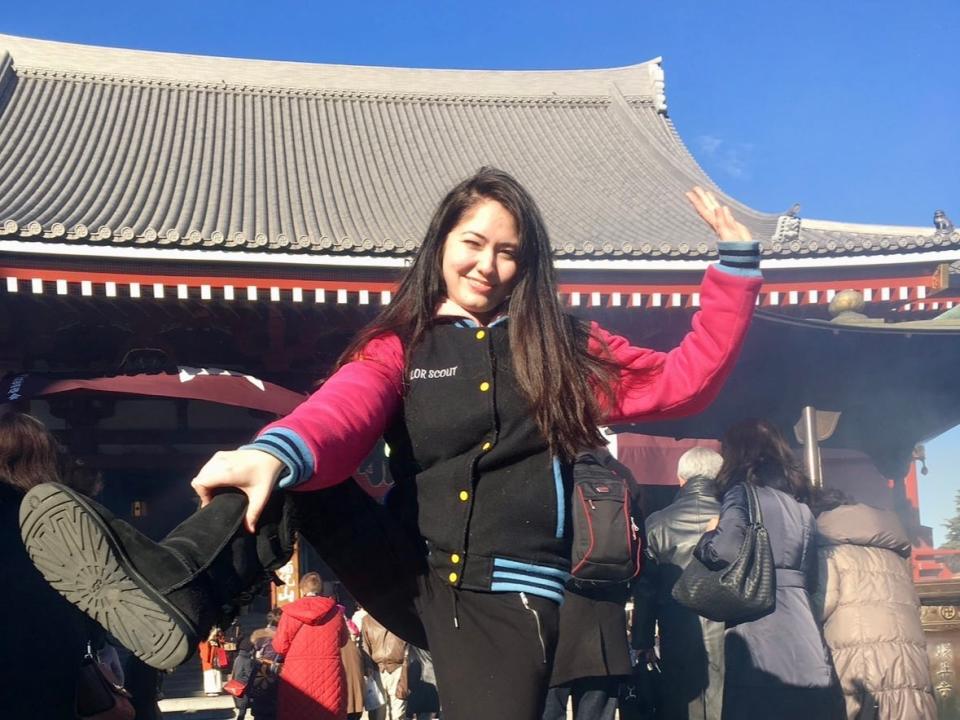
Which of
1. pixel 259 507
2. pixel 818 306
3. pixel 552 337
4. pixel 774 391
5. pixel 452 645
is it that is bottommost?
pixel 452 645

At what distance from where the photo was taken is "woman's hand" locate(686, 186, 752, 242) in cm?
204

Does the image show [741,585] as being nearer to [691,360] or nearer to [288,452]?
[691,360]

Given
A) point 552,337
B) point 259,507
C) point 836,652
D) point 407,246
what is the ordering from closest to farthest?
point 259,507, point 552,337, point 836,652, point 407,246

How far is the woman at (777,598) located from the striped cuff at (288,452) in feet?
7.21

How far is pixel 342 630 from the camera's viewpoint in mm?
5742

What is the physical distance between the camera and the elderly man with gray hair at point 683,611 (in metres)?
4.09

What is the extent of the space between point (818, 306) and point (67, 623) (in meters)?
5.99

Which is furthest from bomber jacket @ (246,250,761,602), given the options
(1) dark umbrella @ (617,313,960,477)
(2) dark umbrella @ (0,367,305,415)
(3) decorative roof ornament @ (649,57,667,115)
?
Answer: (3) decorative roof ornament @ (649,57,667,115)

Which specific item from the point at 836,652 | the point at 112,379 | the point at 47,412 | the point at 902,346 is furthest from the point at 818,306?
the point at 47,412

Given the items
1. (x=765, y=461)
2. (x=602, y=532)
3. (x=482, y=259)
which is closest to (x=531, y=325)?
(x=482, y=259)

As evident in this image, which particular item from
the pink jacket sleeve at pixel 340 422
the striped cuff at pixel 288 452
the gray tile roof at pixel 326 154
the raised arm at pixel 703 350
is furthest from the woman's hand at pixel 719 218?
the gray tile roof at pixel 326 154

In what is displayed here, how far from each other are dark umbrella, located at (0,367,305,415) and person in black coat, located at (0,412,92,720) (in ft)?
14.0

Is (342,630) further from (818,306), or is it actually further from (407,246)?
(818,306)

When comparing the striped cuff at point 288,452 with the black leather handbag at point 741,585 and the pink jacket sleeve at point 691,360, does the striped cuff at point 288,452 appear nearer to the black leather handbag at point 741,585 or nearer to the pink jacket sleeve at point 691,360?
the pink jacket sleeve at point 691,360
